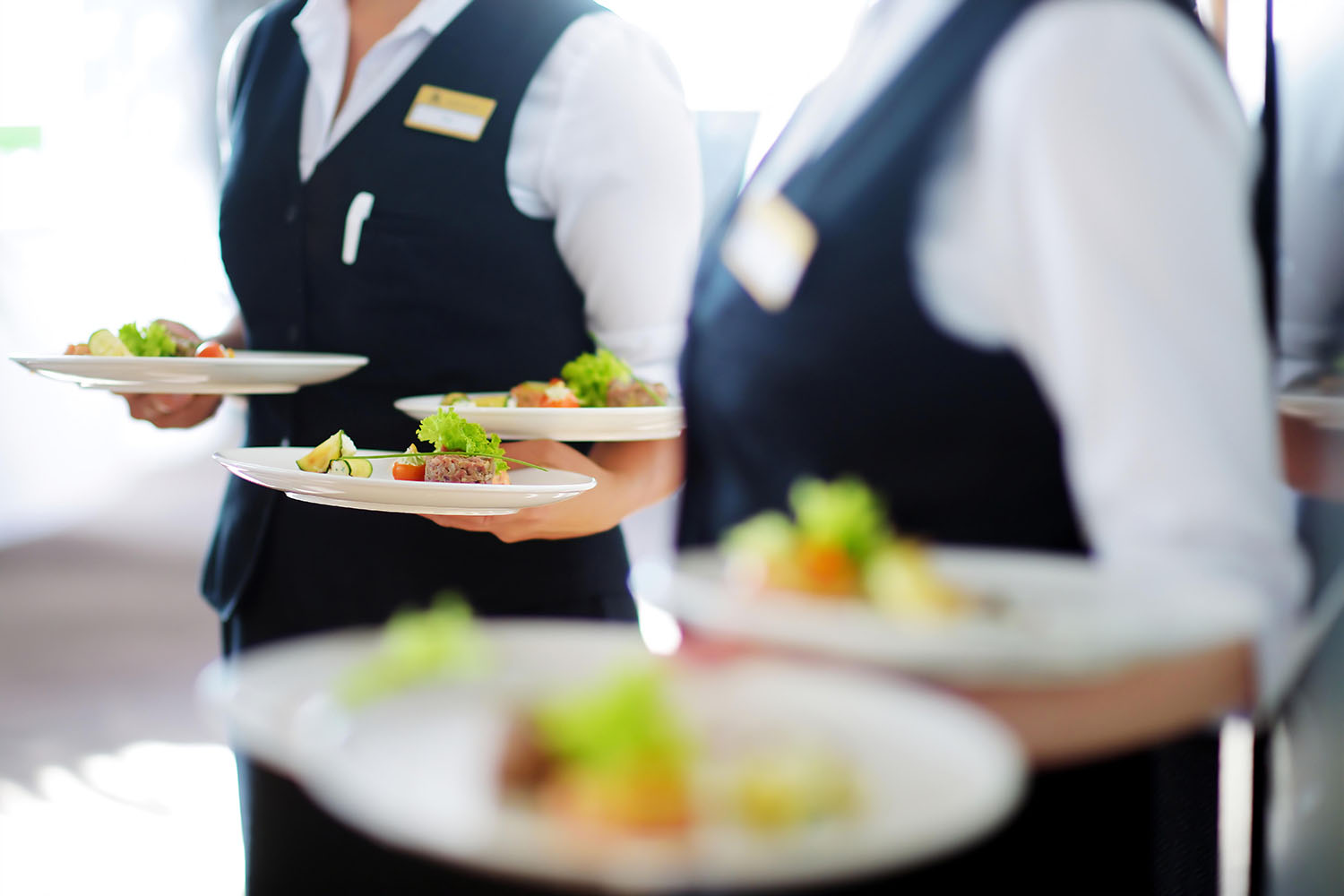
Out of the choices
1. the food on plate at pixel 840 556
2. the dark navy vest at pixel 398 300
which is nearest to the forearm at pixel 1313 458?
the food on plate at pixel 840 556

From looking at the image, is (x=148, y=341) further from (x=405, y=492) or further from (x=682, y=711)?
(x=682, y=711)

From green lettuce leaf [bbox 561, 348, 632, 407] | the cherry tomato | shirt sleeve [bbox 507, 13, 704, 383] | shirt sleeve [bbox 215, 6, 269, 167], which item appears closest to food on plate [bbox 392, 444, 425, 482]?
the cherry tomato

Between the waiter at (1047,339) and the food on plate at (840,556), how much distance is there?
0.01 metres

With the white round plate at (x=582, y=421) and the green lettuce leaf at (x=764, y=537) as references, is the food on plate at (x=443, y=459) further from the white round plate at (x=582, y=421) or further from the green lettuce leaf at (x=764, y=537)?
the green lettuce leaf at (x=764, y=537)

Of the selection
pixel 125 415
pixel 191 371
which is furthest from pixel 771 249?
pixel 125 415

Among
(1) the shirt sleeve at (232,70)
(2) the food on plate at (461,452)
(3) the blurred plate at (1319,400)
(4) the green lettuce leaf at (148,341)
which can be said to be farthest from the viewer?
(1) the shirt sleeve at (232,70)

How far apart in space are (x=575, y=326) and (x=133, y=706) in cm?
282

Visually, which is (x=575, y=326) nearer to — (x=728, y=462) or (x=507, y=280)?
(x=507, y=280)

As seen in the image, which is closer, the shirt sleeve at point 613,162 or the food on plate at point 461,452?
the food on plate at point 461,452

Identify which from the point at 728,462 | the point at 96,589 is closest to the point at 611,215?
the point at 728,462

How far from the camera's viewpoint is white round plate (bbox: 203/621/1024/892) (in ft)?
1.31

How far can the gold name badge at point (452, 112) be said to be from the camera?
1207 millimetres

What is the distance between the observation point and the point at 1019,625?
0.47 metres

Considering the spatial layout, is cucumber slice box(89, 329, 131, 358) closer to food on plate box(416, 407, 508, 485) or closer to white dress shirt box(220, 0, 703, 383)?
white dress shirt box(220, 0, 703, 383)
